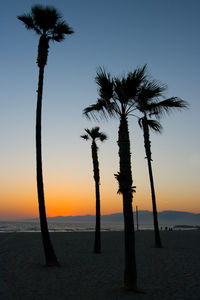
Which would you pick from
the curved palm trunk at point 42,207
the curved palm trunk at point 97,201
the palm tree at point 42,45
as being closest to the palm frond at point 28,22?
the palm tree at point 42,45

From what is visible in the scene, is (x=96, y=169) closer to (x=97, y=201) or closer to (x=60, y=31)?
(x=97, y=201)

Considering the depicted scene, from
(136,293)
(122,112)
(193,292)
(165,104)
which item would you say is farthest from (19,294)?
(165,104)

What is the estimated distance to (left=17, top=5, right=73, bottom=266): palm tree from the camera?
13062mm

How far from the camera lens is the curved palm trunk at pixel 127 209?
8.54 metres

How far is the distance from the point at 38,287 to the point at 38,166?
569cm

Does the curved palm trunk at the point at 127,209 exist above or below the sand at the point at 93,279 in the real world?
above

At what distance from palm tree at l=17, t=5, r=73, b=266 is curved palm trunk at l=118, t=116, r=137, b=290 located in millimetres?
5570

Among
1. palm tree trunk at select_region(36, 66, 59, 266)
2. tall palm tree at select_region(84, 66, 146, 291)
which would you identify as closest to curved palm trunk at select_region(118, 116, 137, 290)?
tall palm tree at select_region(84, 66, 146, 291)

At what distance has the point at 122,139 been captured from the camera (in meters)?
9.36

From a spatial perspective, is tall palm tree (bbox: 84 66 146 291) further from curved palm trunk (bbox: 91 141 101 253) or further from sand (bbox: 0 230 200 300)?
curved palm trunk (bbox: 91 141 101 253)

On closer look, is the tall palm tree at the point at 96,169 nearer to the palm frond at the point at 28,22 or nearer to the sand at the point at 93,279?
the sand at the point at 93,279

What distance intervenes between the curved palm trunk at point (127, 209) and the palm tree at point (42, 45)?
557cm

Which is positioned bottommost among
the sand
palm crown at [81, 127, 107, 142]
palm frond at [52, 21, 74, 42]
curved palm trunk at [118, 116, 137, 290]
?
the sand

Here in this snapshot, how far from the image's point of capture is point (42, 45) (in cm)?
1426
